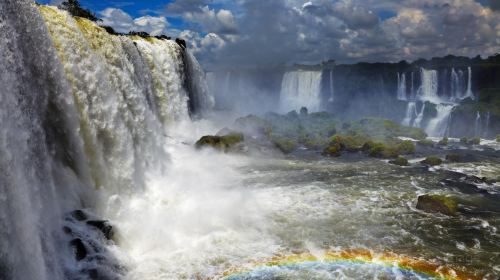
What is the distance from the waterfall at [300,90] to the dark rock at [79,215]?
45902 millimetres

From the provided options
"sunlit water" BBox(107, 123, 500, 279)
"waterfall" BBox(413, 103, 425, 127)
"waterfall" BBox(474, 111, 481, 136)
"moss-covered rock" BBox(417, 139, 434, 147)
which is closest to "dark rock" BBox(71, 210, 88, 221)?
"sunlit water" BBox(107, 123, 500, 279)

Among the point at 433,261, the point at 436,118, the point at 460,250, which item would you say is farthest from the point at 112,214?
the point at 436,118

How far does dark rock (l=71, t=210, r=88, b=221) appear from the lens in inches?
392

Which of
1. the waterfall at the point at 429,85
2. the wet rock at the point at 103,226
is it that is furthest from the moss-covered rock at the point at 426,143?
the wet rock at the point at 103,226

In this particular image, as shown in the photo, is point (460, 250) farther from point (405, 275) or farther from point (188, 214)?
point (188, 214)

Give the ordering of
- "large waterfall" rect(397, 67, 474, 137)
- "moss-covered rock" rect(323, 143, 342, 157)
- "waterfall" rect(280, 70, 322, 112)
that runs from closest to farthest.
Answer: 1. "moss-covered rock" rect(323, 143, 342, 157)
2. "large waterfall" rect(397, 67, 474, 137)
3. "waterfall" rect(280, 70, 322, 112)

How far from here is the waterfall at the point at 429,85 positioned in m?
45.4

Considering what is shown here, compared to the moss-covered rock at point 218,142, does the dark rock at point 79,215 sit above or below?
below

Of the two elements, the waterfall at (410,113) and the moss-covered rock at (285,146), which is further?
the waterfall at (410,113)

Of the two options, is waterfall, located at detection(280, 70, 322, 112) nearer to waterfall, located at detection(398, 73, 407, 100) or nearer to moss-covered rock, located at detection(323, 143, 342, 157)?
waterfall, located at detection(398, 73, 407, 100)

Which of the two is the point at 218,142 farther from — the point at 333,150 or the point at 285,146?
the point at 333,150

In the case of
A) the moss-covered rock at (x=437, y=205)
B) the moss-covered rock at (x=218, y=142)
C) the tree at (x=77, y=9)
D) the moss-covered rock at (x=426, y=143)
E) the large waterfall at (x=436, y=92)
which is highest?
the tree at (x=77, y=9)

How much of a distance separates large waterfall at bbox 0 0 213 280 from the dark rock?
249 millimetres

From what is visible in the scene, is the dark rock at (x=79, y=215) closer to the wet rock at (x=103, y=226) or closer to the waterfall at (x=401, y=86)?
the wet rock at (x=103, y=226)
